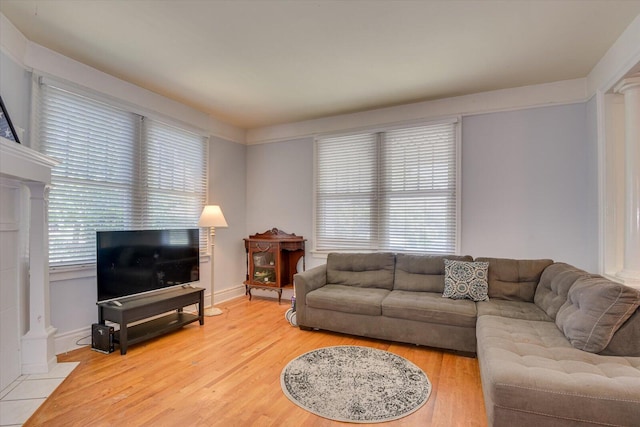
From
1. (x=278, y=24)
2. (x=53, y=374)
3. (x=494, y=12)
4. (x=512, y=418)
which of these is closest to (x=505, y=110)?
(x=494, y=12)

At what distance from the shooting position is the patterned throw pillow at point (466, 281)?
3.15 metres

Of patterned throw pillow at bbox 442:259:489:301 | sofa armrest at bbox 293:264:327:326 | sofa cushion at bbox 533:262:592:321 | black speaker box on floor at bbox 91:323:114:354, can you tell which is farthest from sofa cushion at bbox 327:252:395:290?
black speaker box on floor at bbox 91:323:114:354

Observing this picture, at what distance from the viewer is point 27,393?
2.19 m

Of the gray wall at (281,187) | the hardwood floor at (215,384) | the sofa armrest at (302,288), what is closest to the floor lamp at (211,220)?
the hardwood floor at (215,384)

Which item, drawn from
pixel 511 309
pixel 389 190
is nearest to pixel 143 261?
pixel 389 190

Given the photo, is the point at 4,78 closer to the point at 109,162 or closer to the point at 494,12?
the point at 109,162

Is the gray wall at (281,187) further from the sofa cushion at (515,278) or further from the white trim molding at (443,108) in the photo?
the sofa cushion at (515,278)

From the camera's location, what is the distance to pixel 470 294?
10.4 feet

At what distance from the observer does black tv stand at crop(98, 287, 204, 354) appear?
2.87m

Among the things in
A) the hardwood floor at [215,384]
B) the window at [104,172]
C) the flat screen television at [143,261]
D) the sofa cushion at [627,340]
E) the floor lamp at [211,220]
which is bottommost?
the hardwood floor at [215,384]

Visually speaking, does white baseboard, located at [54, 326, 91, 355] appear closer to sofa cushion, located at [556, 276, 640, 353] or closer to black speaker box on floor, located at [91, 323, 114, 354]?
black speaker box on floor, located at [91, 323, 114, 354]

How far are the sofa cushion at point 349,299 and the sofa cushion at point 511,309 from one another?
3.16 ft

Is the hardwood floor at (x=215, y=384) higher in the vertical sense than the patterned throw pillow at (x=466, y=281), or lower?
lower

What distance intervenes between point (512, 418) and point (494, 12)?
8.55ft
